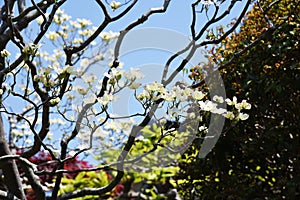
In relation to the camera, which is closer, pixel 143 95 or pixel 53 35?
pixel 143 95

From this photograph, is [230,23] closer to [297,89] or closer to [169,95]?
[297,89]

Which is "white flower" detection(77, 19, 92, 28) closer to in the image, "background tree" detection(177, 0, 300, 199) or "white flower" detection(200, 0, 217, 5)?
"background tree" detection(177, 0, 300, 199)

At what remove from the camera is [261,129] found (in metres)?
2.58

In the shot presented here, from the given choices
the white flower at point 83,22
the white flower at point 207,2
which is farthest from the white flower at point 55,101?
the white flower at point 83,22

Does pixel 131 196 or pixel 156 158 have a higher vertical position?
pixel 156 158

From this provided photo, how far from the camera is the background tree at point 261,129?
2465 millimetres

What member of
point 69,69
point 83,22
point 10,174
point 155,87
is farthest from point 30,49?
point 83,22

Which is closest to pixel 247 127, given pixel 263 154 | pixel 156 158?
pixel 263 154

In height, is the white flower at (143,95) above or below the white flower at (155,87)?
below

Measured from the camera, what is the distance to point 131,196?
4512mm

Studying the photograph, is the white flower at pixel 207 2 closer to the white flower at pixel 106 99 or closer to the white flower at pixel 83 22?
the white flower at pixel 106 99

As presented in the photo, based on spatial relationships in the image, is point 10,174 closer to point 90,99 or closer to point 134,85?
point 90,99

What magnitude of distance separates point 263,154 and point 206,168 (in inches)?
13.1

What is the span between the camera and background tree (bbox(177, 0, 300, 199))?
2.46 m
